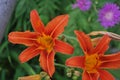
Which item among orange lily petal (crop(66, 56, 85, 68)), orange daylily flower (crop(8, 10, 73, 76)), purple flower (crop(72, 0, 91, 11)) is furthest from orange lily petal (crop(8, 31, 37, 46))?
purple flower (crop(72, 0, 91, 11))

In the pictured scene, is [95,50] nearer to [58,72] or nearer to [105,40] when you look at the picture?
[105,40]

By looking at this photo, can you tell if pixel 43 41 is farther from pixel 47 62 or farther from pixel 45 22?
pixel 45 22

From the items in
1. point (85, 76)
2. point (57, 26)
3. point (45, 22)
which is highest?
point (57, 26)

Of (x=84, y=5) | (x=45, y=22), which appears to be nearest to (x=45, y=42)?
(x=84, y=5)

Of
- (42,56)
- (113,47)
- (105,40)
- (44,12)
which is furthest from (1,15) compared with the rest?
(113,47)

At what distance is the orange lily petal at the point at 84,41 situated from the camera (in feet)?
3.22

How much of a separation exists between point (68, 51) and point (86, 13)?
75cm

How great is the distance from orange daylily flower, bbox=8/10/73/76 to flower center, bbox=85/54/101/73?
0.08 meters

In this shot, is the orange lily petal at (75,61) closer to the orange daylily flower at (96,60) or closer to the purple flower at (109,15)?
the orange daylily flower at (96,60)

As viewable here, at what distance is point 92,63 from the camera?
105 cm

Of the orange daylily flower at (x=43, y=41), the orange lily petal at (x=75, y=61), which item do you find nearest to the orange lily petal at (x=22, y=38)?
the orange daylily flower at (x=43, y=41)

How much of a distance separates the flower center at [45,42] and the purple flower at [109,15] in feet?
1.83

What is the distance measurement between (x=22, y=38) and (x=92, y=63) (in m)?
0.22

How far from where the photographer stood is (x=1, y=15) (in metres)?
1.23
